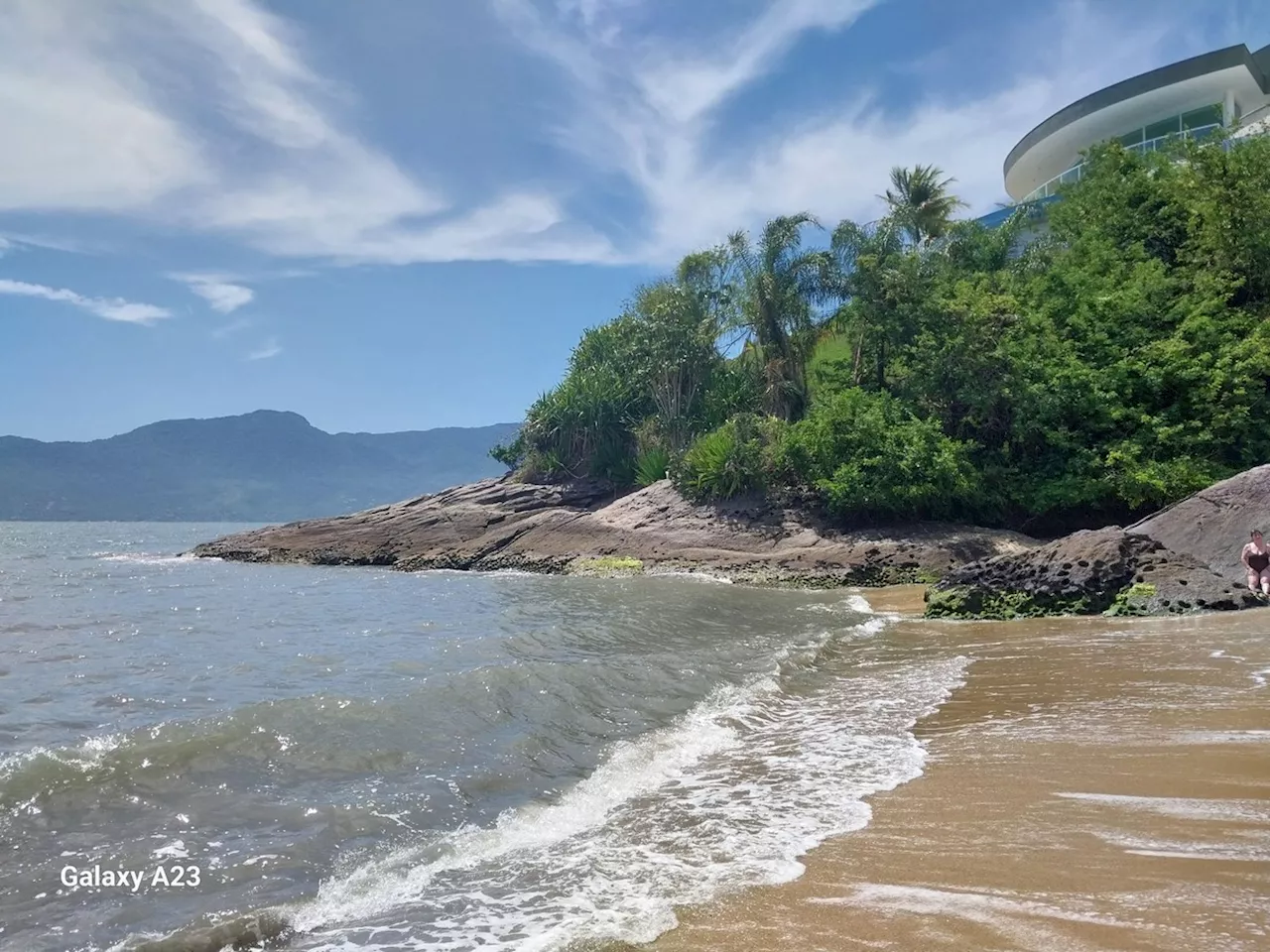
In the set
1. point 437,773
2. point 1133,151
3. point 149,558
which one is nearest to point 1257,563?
point 437,773

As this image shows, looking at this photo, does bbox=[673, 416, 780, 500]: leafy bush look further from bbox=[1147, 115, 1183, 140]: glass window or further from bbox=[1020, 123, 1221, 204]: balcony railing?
bbox=[1147, 115, 1183, 140]: glass window

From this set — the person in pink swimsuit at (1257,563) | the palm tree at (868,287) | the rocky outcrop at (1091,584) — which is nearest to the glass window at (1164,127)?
the palm tree at (868,287)

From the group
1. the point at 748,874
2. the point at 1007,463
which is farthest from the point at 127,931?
the point at 1007,463

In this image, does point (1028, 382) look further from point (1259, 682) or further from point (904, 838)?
point (904, 838)

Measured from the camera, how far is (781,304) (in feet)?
98.4

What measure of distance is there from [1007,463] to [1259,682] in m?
17.6

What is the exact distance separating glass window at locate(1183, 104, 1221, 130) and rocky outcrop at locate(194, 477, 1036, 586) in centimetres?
2246

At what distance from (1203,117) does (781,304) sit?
18967mm

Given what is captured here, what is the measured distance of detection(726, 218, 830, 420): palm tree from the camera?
29.7 m

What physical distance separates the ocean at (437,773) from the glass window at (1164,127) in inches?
1272

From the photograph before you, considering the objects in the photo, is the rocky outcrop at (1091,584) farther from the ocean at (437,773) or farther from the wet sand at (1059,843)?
the wet sand at (1059,843)

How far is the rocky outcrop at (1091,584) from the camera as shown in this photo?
11.5m

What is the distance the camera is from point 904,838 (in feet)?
13.3

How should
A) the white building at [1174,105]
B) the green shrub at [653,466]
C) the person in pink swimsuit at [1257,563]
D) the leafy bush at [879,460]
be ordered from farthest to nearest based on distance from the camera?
the white building at [1174,105] → the green shrub at [653,466] → the leafy bush at [879,460] → the person in pink swimsuit at [1257,563]
